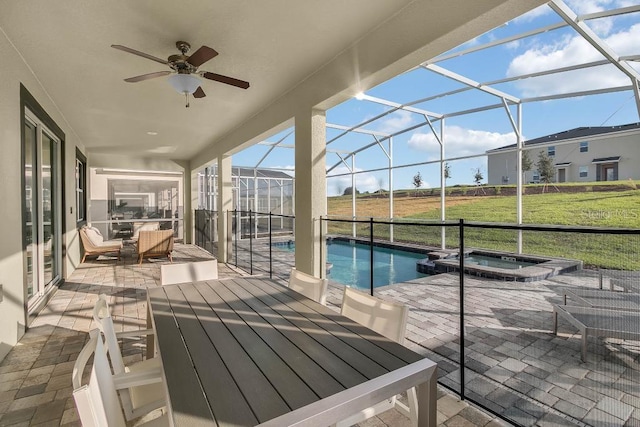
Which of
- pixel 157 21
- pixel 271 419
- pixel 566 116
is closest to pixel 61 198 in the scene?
pixel 157 21

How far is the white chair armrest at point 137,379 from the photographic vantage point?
1.23 meters

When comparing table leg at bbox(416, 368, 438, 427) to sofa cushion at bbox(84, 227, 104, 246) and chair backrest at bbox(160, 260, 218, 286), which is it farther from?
sofa cushion at bbox(84, 227, 104, 246)

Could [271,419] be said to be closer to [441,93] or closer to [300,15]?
[300,15]

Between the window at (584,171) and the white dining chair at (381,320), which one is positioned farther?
the window at (584,171)

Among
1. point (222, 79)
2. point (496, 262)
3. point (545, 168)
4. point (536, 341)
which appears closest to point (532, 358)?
point (536, 341)

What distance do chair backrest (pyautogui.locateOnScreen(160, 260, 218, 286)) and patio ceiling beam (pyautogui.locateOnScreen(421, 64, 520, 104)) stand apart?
3674mm

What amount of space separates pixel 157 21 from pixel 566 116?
802 cm

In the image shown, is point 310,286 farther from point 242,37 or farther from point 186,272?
point 242,37

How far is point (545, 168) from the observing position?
695 cm

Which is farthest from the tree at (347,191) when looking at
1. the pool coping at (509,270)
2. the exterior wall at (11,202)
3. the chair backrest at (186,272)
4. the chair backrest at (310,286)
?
the exterior wall at (11,202)

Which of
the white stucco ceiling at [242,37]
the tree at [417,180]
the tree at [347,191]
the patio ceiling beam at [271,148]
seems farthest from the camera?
the tree at [347,191]

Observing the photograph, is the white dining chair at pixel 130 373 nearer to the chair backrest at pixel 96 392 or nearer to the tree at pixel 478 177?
the chair backrest at pixel 96 392

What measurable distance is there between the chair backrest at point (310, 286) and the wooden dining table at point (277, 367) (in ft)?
0.88

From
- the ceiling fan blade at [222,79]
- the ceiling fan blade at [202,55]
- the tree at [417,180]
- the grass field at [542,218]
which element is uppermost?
the ceiling fan blade at [202,55]
